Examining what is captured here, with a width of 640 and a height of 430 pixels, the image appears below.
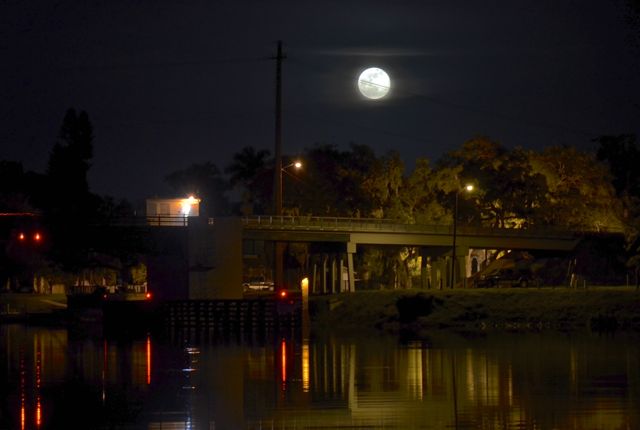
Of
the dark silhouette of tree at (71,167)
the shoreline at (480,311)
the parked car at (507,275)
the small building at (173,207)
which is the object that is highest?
the dark silhouette of tree at (71,167)

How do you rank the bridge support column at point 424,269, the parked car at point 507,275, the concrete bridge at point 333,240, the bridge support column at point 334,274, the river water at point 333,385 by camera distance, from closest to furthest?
1. the river water at point 333,385
2. the concrete bridge at point 333,240
3. the parked car at point 507,275
4. the bridge support column at point 334,274
5. the bridge support column at point 424,269

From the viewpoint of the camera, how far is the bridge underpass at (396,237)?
10088 cm

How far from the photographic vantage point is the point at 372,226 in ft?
362

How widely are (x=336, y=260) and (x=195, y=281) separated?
2585 centimetres

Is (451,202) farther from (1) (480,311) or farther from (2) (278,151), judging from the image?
(1) (480,311)

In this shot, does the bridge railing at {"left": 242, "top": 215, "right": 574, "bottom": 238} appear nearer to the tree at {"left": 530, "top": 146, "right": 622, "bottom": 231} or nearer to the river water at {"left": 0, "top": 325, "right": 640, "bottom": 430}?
the tree at {"left": 530, "top": 146, "right": 622, "bottom": 231}

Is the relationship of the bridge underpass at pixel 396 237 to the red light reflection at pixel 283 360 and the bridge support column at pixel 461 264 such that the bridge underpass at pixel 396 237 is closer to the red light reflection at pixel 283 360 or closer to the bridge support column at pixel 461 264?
the bridge support column at pixel 461 264

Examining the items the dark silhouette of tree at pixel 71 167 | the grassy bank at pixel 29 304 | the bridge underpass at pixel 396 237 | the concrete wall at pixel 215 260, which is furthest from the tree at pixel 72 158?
the concrete wall at pixel 215 260

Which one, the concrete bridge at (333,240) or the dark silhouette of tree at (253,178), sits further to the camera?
the dark silhouette of tree at (253,178)

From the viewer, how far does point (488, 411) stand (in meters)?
30.0

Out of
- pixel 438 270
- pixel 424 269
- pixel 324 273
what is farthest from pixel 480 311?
pixel 438 270

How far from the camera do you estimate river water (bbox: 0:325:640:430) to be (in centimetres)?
2920

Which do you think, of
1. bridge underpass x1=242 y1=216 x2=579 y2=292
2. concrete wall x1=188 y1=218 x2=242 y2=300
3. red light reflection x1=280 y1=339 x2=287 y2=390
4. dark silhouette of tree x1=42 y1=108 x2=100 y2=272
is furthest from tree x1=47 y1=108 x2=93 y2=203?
red light reflection x1=280 y1=339 x2=287 y2=390

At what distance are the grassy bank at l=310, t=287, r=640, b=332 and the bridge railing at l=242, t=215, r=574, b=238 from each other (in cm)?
1811
